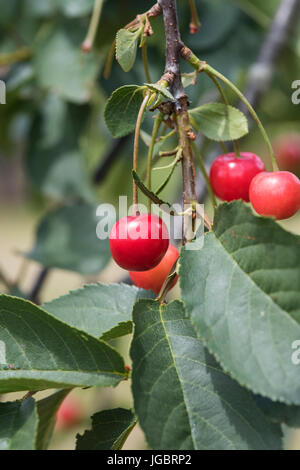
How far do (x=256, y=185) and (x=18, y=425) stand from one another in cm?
38

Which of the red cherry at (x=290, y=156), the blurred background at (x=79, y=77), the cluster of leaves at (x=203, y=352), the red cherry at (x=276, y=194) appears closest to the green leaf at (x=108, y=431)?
the cluster of leaves at (x=203, y=352)

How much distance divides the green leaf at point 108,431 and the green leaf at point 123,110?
334 millimetres

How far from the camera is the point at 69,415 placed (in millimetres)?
2135

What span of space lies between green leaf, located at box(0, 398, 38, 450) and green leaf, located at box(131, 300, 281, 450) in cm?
11

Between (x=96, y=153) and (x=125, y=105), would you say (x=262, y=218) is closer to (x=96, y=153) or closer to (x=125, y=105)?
(x=125, y=105)

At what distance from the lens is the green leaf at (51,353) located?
0.61 meters

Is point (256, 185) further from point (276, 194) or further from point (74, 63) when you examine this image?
point (74, 63)

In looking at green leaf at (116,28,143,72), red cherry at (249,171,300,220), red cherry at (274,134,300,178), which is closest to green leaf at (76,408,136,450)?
red cherry at (249,171,300,220)

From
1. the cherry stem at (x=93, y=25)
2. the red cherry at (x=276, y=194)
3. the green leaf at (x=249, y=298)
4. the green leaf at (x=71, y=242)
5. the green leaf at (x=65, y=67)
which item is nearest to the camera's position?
the green leaf at (x=249, y=298)

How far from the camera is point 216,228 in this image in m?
0.63

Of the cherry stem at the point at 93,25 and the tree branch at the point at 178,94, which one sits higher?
the cherry stem at the point at 93,25

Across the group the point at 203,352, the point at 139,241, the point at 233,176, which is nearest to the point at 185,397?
the point at 203,352

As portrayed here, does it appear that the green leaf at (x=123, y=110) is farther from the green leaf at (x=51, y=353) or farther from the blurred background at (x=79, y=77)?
the blurred background at (x=79, y=77)
